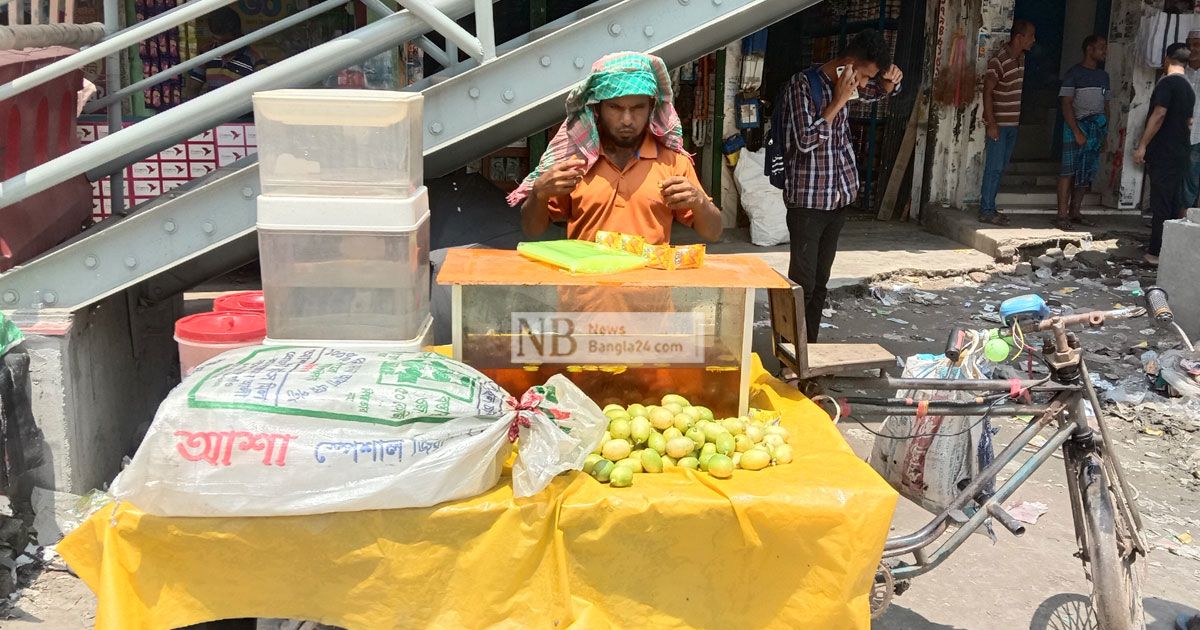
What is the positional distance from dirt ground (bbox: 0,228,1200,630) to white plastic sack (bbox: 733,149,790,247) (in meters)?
1.48

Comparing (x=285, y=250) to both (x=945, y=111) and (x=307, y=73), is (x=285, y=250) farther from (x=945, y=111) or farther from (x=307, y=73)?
(x=945, y=111)

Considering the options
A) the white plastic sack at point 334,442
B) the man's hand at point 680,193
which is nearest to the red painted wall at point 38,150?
the white plastic sack at point 334,442

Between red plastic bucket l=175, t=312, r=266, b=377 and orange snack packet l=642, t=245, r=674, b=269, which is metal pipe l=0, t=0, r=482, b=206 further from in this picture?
orange snack packet l=642, t=245, r=674, b=269

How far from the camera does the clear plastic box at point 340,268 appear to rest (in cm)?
267

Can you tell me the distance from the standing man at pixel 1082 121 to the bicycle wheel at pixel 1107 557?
25.3ft

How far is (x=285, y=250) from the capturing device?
270cm

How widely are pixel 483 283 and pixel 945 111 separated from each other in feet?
28.9

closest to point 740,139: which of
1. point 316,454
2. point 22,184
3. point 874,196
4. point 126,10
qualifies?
point 874,196

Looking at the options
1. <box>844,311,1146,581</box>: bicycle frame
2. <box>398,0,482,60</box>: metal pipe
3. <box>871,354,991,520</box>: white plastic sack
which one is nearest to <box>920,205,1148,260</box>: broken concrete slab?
<box>871,354,991,520</box>: white plastic sack

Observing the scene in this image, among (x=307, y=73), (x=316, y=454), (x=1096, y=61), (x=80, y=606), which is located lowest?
(x=80, y=606)

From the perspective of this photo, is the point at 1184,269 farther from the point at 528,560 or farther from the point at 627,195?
the point at 528,560

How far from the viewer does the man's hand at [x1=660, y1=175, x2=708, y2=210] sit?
9.59 feet

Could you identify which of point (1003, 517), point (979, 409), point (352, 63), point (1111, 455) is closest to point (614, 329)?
point (979, 409)

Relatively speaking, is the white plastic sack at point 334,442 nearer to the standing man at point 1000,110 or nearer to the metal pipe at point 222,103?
the metal pipe at point 222,103
